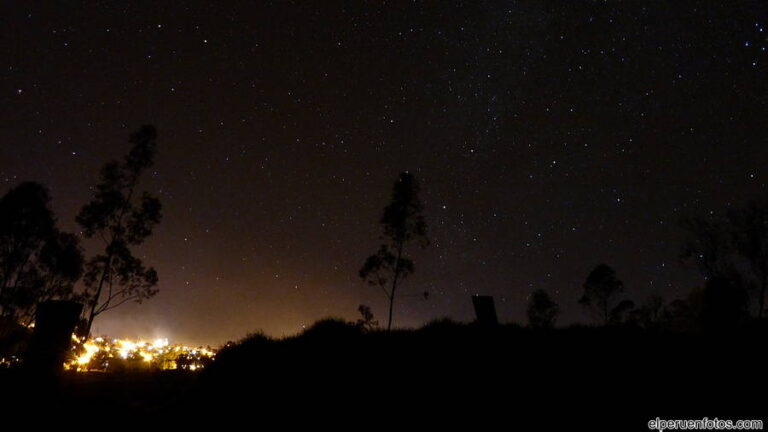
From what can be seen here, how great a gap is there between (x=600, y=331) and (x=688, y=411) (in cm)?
Answer: 341

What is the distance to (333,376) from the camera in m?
7.50

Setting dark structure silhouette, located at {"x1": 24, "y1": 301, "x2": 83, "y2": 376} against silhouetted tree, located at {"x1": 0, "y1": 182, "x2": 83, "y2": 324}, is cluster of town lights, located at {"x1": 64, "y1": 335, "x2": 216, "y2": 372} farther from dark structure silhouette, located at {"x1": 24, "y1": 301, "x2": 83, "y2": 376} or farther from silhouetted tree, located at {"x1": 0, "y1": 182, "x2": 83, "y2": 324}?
dark structure silhouette, located at {"x1": 24, "y1": 301, "x2": 83, "y2": 376}

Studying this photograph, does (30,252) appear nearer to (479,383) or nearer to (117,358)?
(117,358)

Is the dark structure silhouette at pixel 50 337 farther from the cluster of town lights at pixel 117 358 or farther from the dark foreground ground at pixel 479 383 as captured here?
the cluster of town lights at pixel 117 358

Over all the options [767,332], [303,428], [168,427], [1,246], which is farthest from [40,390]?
[1,246]

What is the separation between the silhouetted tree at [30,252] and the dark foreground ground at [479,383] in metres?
19.9

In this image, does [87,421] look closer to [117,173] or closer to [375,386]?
[375,386]

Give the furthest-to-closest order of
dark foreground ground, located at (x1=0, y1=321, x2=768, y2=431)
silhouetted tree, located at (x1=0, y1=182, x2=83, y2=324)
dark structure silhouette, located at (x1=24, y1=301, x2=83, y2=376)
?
silhouetted tree, located at (x1=0, y1=182, x2=83, y2=324)
dark foreground ground, located at (x1=0, y1=321, x2=768, y2=431)
dark structure silhouette, located at (x1=24, y1=301, x2=83, y2=376)

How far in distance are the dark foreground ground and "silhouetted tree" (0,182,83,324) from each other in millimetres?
19892

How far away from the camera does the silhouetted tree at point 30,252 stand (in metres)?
23.2

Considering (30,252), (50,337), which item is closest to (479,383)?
(50,337)

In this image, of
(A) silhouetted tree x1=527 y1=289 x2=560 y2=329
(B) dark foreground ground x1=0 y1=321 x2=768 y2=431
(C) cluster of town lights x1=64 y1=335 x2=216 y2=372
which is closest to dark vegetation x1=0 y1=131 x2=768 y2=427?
(B) dark foreground ground x1=0 y1=321 x2=768 y2=431

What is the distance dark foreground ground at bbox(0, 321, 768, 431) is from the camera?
545cm

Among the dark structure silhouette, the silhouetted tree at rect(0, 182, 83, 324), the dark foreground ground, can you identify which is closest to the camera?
the dark structure silhouette
